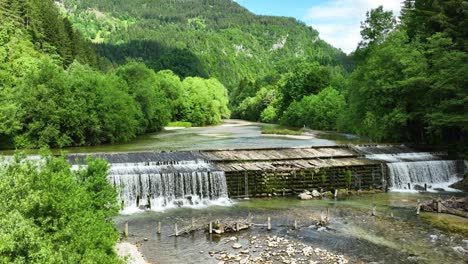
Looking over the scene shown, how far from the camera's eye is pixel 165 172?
30.1 meters

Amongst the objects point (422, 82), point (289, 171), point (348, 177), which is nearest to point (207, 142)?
point (289, 171)

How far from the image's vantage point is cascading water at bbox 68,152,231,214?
28469mm

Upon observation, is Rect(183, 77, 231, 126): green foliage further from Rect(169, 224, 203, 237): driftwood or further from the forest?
Rect(169, 224, 203, 237): driftwood

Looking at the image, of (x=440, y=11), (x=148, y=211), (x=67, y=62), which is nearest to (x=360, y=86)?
(x=440, y=11)

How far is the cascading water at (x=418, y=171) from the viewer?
111 ft

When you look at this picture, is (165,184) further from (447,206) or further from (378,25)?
(378,25)

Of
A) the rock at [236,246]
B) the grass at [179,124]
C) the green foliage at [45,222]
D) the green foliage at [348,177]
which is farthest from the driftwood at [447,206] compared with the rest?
the grass at [179,124]

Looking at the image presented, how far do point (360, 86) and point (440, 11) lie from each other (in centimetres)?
1162

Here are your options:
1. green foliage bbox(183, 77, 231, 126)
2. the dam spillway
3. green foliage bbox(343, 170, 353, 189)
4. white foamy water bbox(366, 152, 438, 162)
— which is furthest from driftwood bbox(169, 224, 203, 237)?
green foliage bbox(183, 77, 231, 126)

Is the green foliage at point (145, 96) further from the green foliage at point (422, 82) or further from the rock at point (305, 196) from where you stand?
the rock at point (305, 196)

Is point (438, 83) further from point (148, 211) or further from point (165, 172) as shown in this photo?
point (148, 211)

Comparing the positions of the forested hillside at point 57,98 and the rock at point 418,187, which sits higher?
the forested hillside at point 57,98

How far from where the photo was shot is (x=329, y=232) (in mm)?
22203

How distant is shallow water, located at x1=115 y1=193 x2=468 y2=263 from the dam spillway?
81.8 inches
